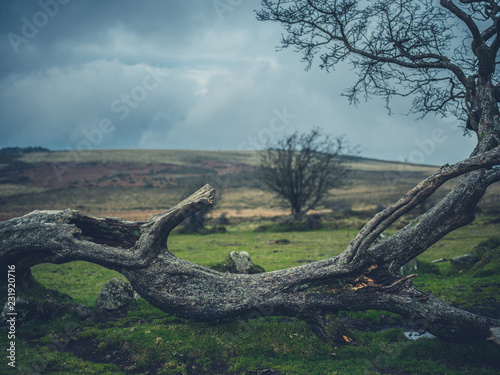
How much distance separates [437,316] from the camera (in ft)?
27.4

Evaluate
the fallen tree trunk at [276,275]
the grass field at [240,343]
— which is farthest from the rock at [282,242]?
the fallen tree trunk at [276,275]

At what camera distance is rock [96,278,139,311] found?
10799 millimetres

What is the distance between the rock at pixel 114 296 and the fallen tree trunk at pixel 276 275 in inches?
89.5

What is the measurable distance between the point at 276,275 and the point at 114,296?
18.3 ft

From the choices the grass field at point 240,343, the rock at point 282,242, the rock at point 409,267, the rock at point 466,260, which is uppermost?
the rock at point 466,260

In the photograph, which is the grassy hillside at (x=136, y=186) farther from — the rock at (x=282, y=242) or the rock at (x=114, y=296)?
the rock at (x=114, y=296)

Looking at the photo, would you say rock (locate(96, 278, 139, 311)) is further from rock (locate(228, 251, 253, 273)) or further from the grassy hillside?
the grassy hillside

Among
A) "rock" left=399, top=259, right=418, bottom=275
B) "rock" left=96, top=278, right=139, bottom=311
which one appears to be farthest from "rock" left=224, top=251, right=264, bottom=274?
"rock" left=399, top=259, right=418, bottom=275

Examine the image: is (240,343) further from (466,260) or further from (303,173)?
(303,173)

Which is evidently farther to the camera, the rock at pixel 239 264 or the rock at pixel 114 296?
the rock at pixel 239 264

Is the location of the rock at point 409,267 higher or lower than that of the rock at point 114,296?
higher

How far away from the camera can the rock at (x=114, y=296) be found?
10.8m

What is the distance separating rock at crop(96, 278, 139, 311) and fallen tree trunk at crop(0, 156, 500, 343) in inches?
89.5

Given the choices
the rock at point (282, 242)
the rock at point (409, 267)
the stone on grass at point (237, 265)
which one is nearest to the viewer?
the stone on grass at point (237, 265)
